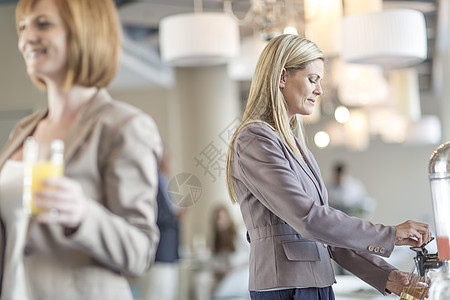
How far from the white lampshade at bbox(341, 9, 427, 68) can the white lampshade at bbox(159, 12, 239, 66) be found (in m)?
0.97

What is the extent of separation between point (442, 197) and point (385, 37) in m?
1.19

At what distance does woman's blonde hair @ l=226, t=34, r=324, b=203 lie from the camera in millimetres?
1579

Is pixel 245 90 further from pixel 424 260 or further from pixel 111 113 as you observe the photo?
pixel 111 113

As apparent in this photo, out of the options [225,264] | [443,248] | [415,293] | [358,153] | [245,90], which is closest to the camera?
[443,248]

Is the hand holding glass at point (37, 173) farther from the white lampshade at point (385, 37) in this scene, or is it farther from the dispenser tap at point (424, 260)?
the white lampshade at point (385, 37)

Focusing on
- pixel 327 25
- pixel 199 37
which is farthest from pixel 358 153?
pixel 327 25

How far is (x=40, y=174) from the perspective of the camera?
1.10 meters

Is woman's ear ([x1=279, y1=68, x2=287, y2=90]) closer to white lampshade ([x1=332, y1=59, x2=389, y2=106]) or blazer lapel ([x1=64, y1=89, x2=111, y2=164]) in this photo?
blazer lapel ([x1=64, y1=89, x2=111, y2=164])

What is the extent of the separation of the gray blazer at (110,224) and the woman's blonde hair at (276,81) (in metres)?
0.44

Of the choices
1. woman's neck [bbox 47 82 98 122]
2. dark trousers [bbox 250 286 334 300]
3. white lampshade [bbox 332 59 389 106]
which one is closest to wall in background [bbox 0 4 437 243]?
dark trousers [bbox 250 286 334 300]

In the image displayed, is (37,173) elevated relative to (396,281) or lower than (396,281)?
elevated

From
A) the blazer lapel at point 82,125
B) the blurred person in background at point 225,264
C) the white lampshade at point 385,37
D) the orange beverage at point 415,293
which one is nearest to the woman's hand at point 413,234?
the orange beverage at point 415,293

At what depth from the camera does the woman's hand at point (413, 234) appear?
4.94 ft

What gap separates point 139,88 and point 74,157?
720cm
